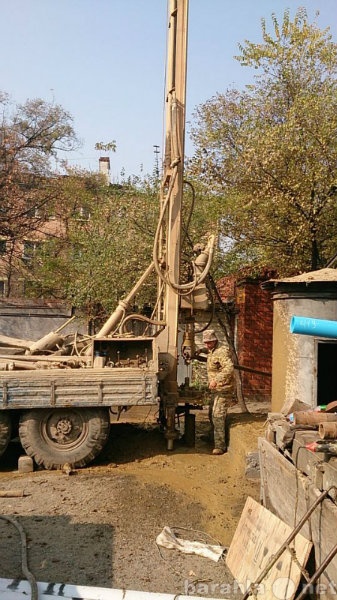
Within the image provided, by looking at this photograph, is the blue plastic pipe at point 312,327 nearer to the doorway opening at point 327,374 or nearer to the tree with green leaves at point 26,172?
the doorway opening at point 327,374

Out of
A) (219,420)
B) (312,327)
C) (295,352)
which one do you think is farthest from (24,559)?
(295,352)

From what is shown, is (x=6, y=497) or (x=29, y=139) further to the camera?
(x=29, y=139)

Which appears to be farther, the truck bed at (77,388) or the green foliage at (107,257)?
the green foliage at (107,257)

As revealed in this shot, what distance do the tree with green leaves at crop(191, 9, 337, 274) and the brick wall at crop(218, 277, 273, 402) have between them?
200cm

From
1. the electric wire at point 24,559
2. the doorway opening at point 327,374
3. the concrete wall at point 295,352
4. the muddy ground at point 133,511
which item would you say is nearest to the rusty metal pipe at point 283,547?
the muddy ground at point 133,511

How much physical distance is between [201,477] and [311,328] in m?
4.24

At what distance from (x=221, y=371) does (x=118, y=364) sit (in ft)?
5.20

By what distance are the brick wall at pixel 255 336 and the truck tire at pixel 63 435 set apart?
642 centimetres

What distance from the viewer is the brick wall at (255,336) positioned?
13570mm

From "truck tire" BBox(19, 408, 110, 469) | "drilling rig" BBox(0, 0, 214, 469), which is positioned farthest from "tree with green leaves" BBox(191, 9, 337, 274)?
"truck tire" BBox(19, 408, 110, 469)

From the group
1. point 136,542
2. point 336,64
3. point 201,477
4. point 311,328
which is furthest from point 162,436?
point 336,64

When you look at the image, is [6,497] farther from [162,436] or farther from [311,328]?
[311,328]

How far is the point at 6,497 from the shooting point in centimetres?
645

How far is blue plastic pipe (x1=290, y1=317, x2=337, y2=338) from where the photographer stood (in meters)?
3.67
